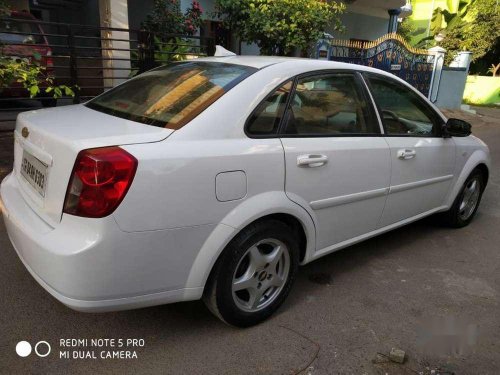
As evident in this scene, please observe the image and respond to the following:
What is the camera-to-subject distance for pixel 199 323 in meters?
2.75

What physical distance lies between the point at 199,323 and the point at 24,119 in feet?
5.47

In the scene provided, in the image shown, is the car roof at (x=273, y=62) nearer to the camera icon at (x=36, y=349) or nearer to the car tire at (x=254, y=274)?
the car tire at (x=254, y=274)

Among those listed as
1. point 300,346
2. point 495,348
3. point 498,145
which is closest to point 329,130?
point 300,346

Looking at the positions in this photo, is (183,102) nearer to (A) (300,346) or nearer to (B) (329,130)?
(B) (329,130)

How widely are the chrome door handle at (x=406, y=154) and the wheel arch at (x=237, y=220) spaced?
1144mm

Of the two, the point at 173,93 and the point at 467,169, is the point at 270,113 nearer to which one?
the point at 173,93

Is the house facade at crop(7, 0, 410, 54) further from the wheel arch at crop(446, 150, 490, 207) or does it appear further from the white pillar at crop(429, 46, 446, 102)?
the wheel arch at crop(446, 150, 490, 207)

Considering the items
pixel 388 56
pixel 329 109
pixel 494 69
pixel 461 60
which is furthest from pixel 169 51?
pixel 494 69

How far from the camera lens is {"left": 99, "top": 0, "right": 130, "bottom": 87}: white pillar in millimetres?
8156

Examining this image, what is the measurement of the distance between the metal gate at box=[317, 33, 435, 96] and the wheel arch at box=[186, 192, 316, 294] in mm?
8406

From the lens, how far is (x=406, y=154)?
3461 mm

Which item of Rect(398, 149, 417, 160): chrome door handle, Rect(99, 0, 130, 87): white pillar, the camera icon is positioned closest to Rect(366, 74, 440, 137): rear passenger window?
Rect(398, 149, 417, 160): chrome door handle

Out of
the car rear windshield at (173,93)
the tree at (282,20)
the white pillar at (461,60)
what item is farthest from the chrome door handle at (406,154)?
the white pillar at (461,60)

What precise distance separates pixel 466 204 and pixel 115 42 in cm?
681
